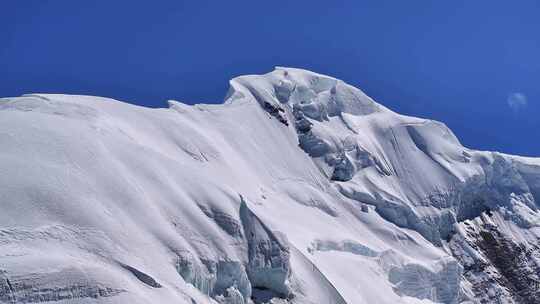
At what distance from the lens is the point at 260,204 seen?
60562 mm

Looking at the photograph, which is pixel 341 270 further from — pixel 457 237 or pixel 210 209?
pixel 457 237

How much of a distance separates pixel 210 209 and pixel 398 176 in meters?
41.5

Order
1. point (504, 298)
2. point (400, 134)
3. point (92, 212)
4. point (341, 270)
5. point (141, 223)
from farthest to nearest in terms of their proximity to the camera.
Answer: point (400, 134) < point (504, 298) < point (341, 270) < point (141, 223) < point (92, 212)

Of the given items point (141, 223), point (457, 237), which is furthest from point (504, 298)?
point (141, 223)

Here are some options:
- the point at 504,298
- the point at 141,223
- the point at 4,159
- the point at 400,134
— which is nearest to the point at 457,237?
the point at 504,298

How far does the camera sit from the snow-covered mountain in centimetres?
3712

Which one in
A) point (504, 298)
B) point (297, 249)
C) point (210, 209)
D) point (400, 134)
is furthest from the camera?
point (400, 134)

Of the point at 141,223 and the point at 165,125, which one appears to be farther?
the point at 165,125

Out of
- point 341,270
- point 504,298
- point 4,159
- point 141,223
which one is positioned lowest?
point 504,298

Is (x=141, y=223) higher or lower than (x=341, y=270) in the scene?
higher

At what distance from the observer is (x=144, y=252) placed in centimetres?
3950

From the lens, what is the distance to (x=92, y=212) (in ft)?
128

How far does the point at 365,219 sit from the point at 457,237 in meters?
15.0

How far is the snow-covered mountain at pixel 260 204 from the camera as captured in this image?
122 ft
